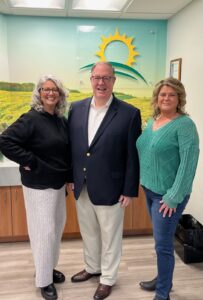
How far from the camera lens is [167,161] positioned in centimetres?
178

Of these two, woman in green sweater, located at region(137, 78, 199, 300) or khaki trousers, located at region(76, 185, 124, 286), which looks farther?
khaki trousers, located at region(76, 185, 124, 286)

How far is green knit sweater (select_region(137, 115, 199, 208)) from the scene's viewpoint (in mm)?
1715

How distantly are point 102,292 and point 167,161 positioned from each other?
3.45 feet

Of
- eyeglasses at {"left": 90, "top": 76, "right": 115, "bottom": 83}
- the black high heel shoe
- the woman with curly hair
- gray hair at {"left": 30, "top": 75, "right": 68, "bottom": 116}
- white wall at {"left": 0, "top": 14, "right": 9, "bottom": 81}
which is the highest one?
white wall at {"left": 0, "top": 14, "right": 9, "bottom": 81}

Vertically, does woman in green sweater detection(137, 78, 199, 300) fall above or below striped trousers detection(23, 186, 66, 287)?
above

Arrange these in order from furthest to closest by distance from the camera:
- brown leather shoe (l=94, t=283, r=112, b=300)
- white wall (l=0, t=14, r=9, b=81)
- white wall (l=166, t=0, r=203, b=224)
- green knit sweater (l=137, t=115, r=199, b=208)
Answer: white wall (l=0, t=14, r=9, b=81), white wall (l=166, t=0, r=203, b=224), brown leather shoe (l=94, t=283, r=112, b=300), green knit sweater (l=137, t=115, r=199, b=208)

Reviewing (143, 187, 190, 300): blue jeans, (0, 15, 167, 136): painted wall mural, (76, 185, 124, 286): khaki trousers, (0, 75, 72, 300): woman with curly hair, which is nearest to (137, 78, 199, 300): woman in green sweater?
(143, 187, 190, 300): blue jeans

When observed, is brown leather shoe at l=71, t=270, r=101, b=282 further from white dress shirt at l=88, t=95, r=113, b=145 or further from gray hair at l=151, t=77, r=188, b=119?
gray hair at l=151, t=77, r=188, b=119

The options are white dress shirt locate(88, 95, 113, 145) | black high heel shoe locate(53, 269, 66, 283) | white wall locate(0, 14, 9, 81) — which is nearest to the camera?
white dress shirt locate(88, 95, 113, 145)

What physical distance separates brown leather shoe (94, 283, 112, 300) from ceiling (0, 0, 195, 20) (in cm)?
229

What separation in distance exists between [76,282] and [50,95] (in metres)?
1.41

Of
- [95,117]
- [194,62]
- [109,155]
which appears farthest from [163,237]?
[194,62]

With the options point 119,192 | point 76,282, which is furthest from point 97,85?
point 76,282

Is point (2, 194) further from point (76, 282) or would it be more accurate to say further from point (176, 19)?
point (176, 19)
